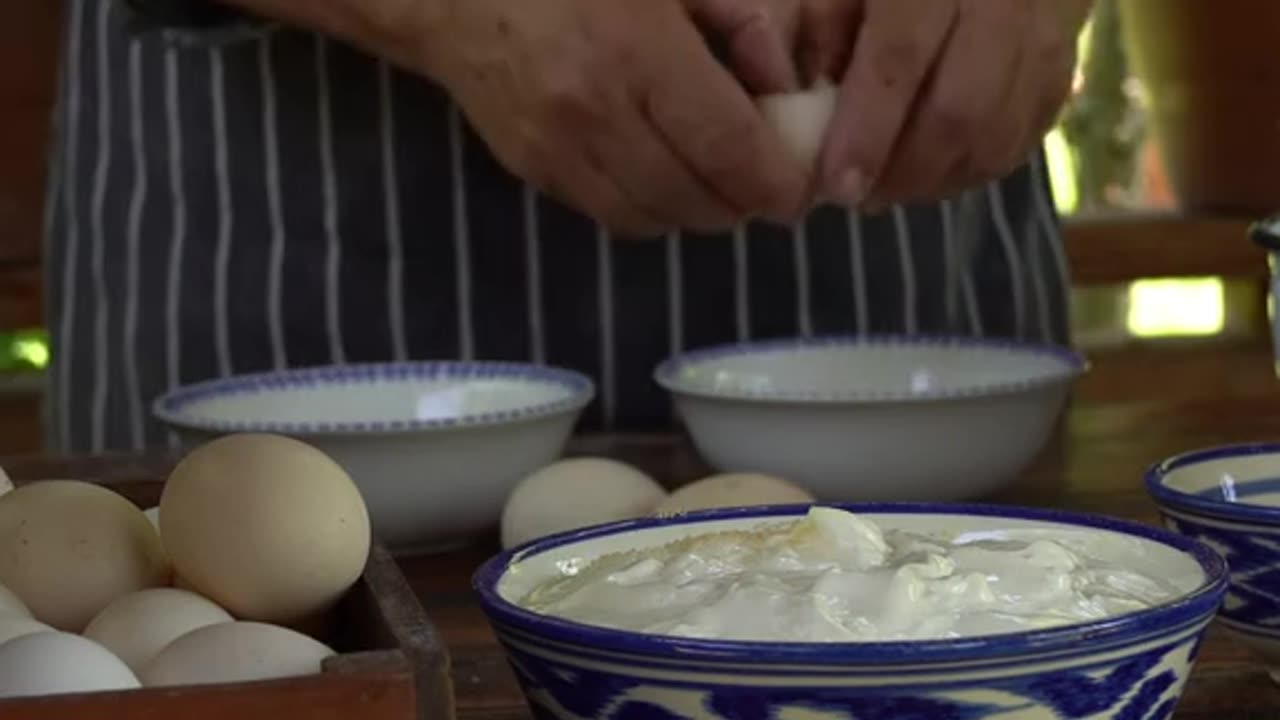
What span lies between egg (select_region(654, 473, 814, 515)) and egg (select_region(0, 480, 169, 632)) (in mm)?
243

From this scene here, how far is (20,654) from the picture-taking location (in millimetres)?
467

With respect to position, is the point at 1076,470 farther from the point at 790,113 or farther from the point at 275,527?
the point at 275,527

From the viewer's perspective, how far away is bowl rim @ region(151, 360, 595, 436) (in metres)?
0.87

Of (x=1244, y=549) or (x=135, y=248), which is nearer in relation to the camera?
(x=1244, y=549)

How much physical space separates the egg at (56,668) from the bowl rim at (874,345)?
0.47m

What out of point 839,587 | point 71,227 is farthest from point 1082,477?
point 71,227

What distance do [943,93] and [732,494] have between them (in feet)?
1.30

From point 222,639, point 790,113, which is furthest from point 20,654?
point 790,113

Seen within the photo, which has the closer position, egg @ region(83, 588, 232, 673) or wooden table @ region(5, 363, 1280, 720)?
egg @ region(83, 588, 232, 673)

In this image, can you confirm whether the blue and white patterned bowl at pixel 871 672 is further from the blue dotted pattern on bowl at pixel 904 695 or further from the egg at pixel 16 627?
the egg at pixel 16 627

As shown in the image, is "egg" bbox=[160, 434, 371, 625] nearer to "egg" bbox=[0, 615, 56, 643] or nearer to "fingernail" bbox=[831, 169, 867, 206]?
"egg" bbox=[0, 615, 56, 643]

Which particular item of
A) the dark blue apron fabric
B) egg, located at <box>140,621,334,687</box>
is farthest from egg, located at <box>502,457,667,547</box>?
the dark blue apron fabric

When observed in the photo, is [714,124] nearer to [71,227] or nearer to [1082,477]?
[1082,477]

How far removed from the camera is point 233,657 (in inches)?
18.8
